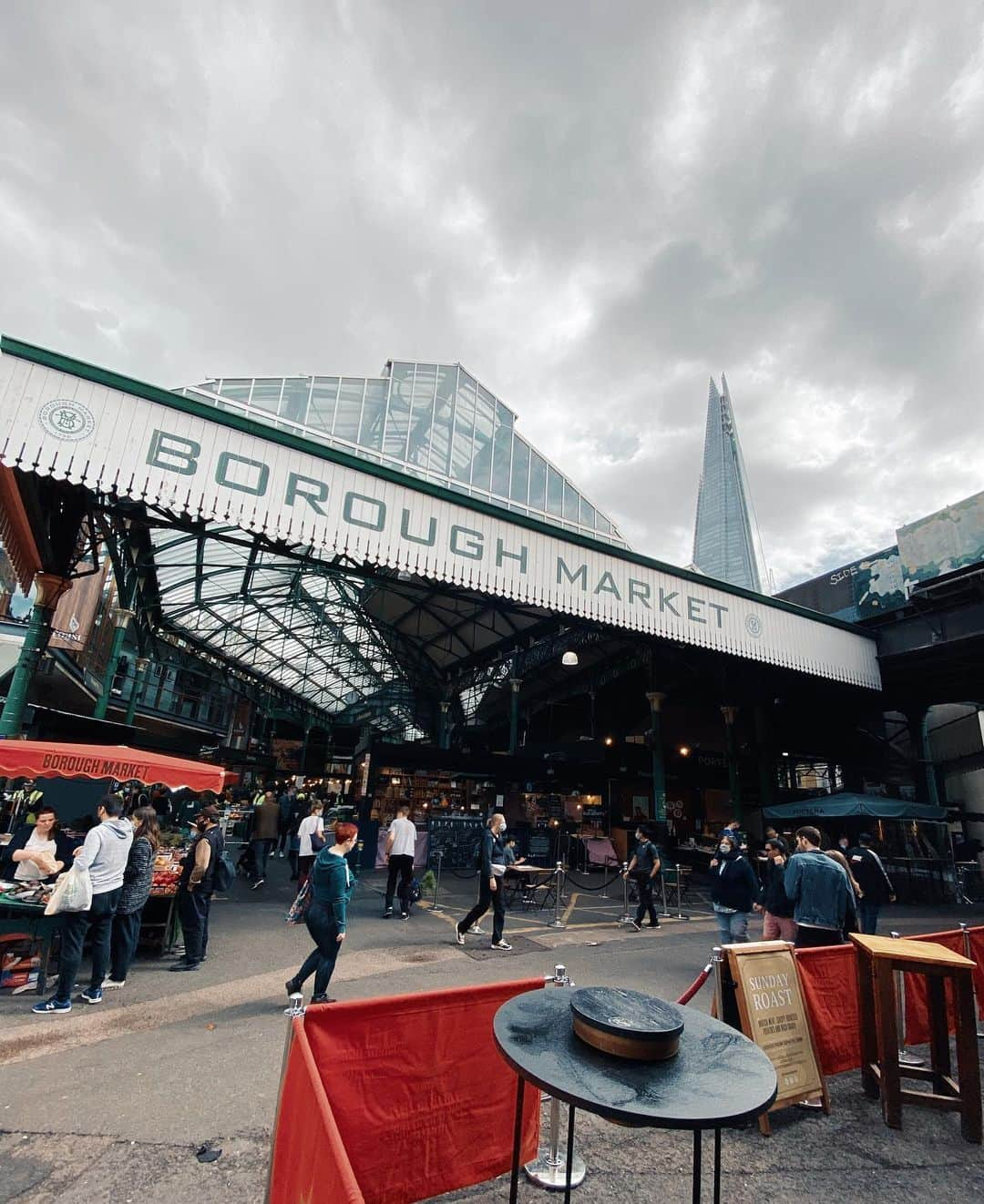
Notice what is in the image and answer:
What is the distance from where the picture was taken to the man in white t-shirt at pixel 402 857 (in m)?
10.1

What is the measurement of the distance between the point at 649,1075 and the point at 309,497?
8.19 metres

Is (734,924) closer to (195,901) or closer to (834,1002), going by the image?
(834,1002)

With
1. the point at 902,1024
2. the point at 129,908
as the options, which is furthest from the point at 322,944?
the point at 902,1024

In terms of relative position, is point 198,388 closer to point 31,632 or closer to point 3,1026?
point 31,632

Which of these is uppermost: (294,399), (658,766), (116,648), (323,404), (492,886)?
(323,404)

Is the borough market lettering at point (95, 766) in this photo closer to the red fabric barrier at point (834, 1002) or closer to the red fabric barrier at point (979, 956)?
the red fabric barrier at point (834, 1002)

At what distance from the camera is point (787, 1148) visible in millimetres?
3666

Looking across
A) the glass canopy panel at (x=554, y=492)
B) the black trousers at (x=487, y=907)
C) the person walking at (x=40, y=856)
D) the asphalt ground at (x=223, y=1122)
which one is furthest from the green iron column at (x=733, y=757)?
the person walking at (x=40, y=856)

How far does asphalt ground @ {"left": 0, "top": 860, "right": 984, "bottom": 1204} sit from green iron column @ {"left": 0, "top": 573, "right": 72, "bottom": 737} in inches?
201

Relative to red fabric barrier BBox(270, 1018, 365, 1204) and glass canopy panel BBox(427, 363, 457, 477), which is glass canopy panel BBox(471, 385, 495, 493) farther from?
red fabric barrier BBox(270, 1018, 365, 1204)

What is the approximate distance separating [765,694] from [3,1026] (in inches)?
818

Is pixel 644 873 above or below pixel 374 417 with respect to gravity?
below

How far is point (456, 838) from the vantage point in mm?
16922

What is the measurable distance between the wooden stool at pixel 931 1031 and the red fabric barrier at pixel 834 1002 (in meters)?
0.19
